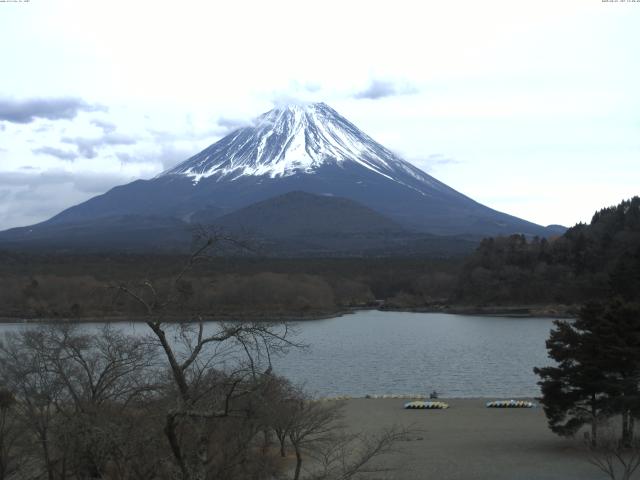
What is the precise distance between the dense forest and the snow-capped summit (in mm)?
96573

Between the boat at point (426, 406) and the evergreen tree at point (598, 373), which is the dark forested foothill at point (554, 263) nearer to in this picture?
the boat at point (426, 406)

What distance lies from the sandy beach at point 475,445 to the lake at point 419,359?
2.94 meters

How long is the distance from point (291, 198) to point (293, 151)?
1581 inches

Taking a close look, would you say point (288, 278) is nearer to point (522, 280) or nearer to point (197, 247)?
point (522, 280)

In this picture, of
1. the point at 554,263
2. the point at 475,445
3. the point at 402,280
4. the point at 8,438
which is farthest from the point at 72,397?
the point at 402,280

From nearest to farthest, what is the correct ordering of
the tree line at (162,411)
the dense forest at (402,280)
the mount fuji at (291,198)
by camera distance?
the tree line at (162,411) → the dense forest at (402,280) → the mount fuji at (291,198)

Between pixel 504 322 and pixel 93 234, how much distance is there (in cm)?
8847

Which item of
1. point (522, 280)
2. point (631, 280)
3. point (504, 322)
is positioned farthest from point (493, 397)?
point (522, 280)

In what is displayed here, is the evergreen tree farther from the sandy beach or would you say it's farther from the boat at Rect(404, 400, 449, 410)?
the boat at Rect(404, 400, 449, 410)

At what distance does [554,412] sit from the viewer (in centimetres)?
1669

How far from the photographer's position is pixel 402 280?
9181 centimetres

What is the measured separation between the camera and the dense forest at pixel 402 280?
6856cm

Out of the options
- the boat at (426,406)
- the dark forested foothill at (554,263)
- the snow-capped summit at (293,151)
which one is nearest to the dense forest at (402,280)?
the dark forested foothill at (554,263)

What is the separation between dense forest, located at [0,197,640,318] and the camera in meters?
68.6
